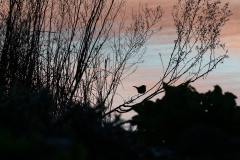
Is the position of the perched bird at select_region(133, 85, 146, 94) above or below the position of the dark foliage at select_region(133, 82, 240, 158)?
above

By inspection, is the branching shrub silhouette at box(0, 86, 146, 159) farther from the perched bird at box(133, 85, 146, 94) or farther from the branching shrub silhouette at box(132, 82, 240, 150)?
the perched bird at box(133, 85, 146, 94)

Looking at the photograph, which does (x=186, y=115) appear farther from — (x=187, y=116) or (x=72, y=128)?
(x=72, y=128)

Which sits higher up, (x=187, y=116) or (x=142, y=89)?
(x=142, y=89)

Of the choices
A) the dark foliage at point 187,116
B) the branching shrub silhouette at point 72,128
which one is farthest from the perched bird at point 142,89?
the branching shrub silhouette at point 72,128

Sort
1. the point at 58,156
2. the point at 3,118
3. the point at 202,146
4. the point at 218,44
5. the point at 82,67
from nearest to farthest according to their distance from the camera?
the point at 58,156
the point at 202,146
the point at 3,118
the point at 82,67
the point at 218,44

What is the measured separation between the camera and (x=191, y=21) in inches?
226

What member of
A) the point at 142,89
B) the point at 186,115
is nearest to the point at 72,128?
the point at 186,115

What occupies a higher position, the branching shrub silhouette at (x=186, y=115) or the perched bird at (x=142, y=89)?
the perched bird at (x=142, y=89)

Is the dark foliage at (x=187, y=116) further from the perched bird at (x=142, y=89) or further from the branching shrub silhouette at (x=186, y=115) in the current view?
the perched bird at (x=142, y=89)

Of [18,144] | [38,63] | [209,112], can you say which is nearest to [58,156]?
[18,144]

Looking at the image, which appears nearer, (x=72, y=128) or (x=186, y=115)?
(x=72, y=128)

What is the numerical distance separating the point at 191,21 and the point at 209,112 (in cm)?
368

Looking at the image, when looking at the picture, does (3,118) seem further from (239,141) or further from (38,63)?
(38,63)

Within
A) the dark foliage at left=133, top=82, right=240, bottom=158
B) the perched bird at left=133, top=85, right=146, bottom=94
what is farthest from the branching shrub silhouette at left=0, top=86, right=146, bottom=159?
the perched bird at left=133, top=85, right=146, bottom=94
